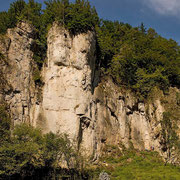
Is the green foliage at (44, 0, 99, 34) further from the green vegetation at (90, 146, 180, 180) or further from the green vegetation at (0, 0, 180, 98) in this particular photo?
the green vegetation at (90, 146, 180, 180)

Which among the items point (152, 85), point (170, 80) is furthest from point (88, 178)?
A: point (170, 80)

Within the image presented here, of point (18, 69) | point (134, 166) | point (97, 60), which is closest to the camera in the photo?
point (134, 166)

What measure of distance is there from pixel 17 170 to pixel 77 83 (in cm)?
1074

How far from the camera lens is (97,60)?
29.7 m

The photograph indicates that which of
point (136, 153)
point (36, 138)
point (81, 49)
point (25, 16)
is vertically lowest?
point (136, 153)

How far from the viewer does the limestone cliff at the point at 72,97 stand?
2238 centimetres

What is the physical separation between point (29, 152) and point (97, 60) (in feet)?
54.3

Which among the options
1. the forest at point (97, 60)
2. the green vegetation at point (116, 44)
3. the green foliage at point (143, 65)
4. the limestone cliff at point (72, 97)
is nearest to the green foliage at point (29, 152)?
the forest at point (97, 60)

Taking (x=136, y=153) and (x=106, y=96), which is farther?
(x=106, y=96)

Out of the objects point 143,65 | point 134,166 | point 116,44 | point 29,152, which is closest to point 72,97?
point 29,152

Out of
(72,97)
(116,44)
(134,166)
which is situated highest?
(116,44)

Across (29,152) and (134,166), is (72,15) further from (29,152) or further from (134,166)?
(134,166)

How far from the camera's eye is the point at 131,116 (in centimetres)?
2875

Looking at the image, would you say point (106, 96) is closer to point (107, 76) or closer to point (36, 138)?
point (107, 76)
